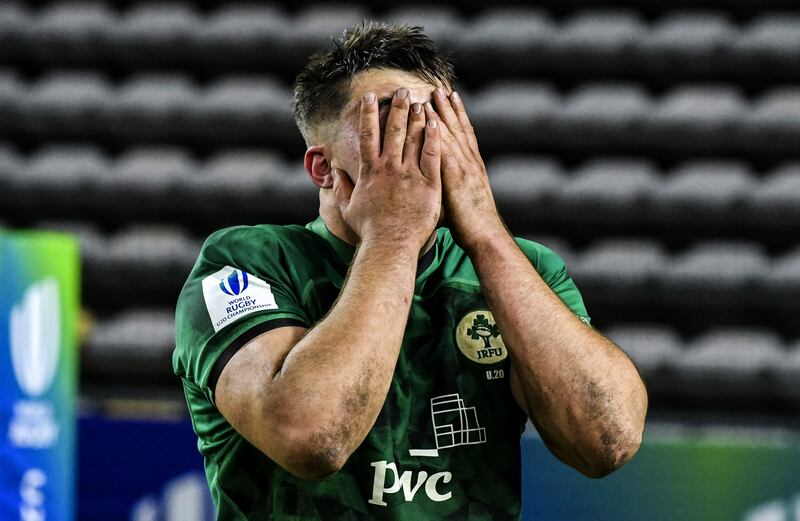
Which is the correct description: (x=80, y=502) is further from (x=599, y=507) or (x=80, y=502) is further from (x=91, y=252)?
(x=91, y=252)

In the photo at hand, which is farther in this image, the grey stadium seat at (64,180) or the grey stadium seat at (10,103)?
the grey stadium seat at (10,103)

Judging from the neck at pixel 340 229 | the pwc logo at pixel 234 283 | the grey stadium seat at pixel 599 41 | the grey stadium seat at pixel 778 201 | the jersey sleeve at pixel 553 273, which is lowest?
the grey stadium seat at pixel 778 201

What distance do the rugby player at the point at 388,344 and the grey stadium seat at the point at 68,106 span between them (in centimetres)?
523

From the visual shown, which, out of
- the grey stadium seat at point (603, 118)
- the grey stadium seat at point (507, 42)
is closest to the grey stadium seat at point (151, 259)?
the grey stadium seat at point (507, 42)

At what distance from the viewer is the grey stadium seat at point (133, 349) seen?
6.27 meters

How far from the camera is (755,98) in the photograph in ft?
21.5

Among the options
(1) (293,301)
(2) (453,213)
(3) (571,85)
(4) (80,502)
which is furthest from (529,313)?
(3) (571,85)

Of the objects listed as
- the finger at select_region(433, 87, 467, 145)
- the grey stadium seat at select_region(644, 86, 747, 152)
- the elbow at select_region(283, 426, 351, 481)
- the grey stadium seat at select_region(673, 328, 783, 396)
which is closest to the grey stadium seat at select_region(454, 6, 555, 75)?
the grey stadium seat at select_region(644, 86, 747, 152)

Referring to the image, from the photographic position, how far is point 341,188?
183cm

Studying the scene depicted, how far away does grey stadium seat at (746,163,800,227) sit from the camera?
19.9 ft

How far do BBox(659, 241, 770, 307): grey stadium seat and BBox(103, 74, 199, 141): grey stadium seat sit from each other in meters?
3.13

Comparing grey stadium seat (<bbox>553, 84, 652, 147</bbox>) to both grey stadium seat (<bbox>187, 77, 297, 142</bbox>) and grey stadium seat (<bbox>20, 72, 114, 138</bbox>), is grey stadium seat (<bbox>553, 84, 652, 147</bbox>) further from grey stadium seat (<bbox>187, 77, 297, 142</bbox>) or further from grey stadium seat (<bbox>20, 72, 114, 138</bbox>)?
grey stadium seat (<bbox>20, 72, 114, 138</bbox>)

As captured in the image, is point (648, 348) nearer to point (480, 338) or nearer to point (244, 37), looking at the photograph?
point (244, 37)

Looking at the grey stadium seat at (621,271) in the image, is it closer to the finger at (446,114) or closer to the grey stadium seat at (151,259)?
the grey stadium seat at (151,259)
